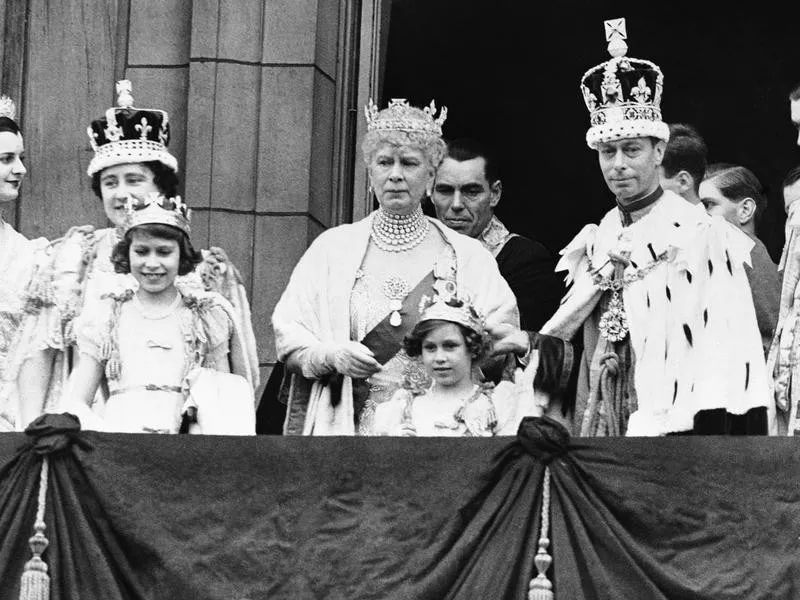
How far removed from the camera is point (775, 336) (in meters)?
13.0

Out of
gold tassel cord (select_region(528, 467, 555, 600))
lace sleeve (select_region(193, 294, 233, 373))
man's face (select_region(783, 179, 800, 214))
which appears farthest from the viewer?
man's face (select_region(783, 179, 800, 214))

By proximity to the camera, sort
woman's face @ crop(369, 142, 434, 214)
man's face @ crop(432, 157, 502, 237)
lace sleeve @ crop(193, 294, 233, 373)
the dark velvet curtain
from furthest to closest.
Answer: man's face @ crop(432, 157, 502, 237) < woman's face @ crop(369, 142, 434, 214) < lace sleeve @ crop(193, 294, 233, 373) < the dark velvet curtain

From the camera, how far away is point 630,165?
13.5 meters

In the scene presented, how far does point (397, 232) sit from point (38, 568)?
8.08ft

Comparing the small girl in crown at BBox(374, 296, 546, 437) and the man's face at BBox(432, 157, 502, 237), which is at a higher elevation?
the man's face at BBox(432, 157, 502, 237)

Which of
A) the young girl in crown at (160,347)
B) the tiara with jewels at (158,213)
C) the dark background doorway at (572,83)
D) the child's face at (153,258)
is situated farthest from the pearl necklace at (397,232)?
the dark background doorway at (572,83)

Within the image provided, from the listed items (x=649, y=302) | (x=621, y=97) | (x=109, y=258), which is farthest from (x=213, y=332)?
(x=621, y=97)

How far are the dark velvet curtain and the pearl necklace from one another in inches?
65.1

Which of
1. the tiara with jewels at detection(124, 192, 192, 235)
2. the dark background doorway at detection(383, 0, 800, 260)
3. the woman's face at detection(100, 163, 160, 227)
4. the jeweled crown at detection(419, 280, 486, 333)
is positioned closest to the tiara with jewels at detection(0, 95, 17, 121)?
the woman's face at detection(100, 163, 160, 227)

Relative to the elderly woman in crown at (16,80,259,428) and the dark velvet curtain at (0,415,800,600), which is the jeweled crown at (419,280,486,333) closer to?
the elderly woman in crown at (16,80,259,428)

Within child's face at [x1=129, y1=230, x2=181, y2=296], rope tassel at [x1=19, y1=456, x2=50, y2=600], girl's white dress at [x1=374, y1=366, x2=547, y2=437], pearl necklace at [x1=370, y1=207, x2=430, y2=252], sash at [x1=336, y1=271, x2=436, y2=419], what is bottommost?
rope tassel at [x1=19, y1=456, x2=50, y2=600]

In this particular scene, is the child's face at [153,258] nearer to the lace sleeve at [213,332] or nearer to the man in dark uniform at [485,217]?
the lace sleeve at [213,332]

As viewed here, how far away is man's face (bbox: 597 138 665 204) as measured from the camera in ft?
44.3

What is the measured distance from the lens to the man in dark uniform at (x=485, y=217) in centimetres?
1453
